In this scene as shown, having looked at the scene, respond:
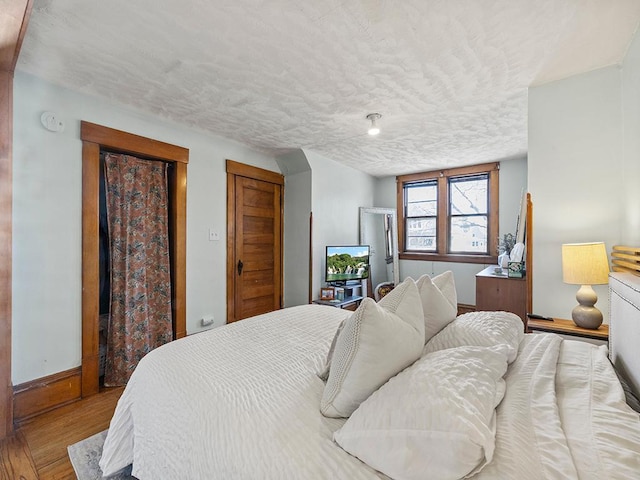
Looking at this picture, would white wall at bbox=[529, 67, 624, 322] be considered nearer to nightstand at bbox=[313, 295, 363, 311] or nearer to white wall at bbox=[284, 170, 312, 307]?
nightstand at bbox=[313, 295, 363, 311]

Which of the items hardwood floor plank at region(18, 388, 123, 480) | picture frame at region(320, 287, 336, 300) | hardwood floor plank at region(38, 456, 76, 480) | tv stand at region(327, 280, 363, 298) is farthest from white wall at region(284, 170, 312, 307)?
hardwood floor plank at region(38, 456, 76, 480)

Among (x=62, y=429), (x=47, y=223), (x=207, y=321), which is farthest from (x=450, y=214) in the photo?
(x=62, y=429)

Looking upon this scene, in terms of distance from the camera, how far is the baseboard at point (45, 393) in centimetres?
200

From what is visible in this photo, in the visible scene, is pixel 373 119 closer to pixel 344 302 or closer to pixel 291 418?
pixel 344 302

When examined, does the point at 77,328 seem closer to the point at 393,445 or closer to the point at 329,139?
the point at 393,445

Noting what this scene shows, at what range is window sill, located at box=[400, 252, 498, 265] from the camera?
4486 millimetres

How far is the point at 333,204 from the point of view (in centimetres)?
435

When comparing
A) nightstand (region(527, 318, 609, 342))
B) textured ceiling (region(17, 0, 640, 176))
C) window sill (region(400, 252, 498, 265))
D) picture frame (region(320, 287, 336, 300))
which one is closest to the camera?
textured ceiling (region(17, 0, 640, 176))

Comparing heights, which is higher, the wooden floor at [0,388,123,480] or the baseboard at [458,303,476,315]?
the baseboard at [458,303,476,315]

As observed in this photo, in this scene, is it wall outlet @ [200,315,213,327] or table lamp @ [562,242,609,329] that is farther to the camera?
wall outlet @ [200,315,213,327]

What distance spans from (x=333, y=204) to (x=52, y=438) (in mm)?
3611

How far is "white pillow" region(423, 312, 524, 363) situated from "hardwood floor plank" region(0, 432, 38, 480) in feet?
7.19

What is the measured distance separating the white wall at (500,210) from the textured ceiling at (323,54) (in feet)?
5.24

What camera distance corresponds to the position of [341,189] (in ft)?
14.8
